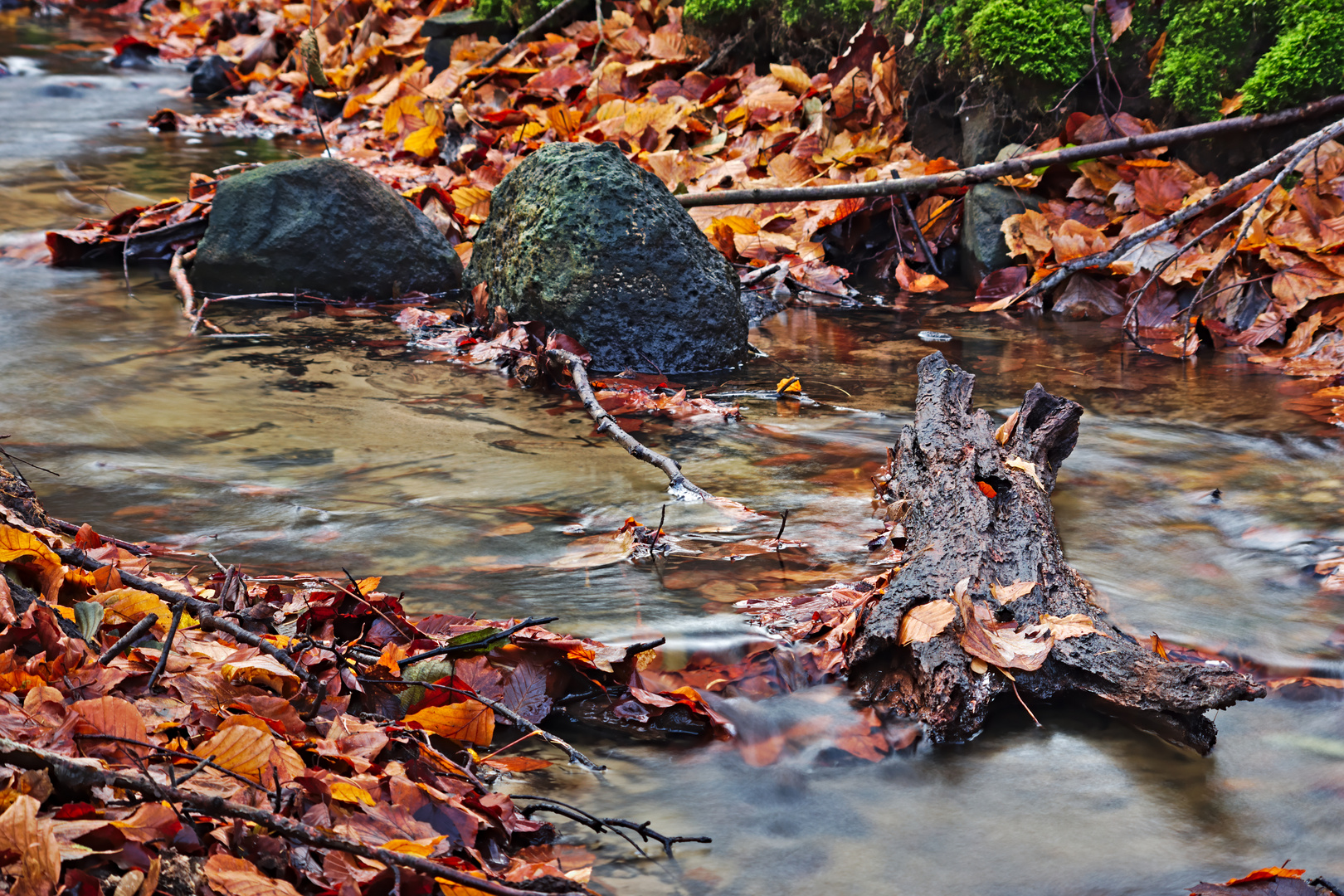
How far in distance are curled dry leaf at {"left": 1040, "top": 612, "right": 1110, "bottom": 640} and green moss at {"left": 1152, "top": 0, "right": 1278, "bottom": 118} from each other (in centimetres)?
405

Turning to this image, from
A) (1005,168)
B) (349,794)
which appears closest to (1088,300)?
(1005,168)

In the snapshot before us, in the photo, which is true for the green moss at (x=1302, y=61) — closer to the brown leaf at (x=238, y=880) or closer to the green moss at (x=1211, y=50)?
the green moss at (x=1211, y=50)

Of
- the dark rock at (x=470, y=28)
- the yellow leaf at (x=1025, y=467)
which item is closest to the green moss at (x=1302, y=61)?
the yellow leaf at (x=1025, y=467)

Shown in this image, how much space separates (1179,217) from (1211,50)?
3.51 ft

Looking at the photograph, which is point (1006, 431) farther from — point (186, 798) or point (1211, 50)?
point (1211, 50)

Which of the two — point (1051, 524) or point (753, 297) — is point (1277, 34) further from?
point (1051, 524)

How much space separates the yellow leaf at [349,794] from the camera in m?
1.52

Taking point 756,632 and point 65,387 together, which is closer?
point 756,632

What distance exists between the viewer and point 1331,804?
1.92m

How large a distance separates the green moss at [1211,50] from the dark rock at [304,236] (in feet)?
12.9

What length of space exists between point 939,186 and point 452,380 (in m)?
2.80

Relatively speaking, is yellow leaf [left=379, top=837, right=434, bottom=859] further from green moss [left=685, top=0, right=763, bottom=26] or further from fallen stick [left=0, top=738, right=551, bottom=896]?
green moss [left=685, top=0, right=763, bottom=26]

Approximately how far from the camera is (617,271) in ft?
14.0

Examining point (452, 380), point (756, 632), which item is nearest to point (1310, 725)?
point (756, 632)
